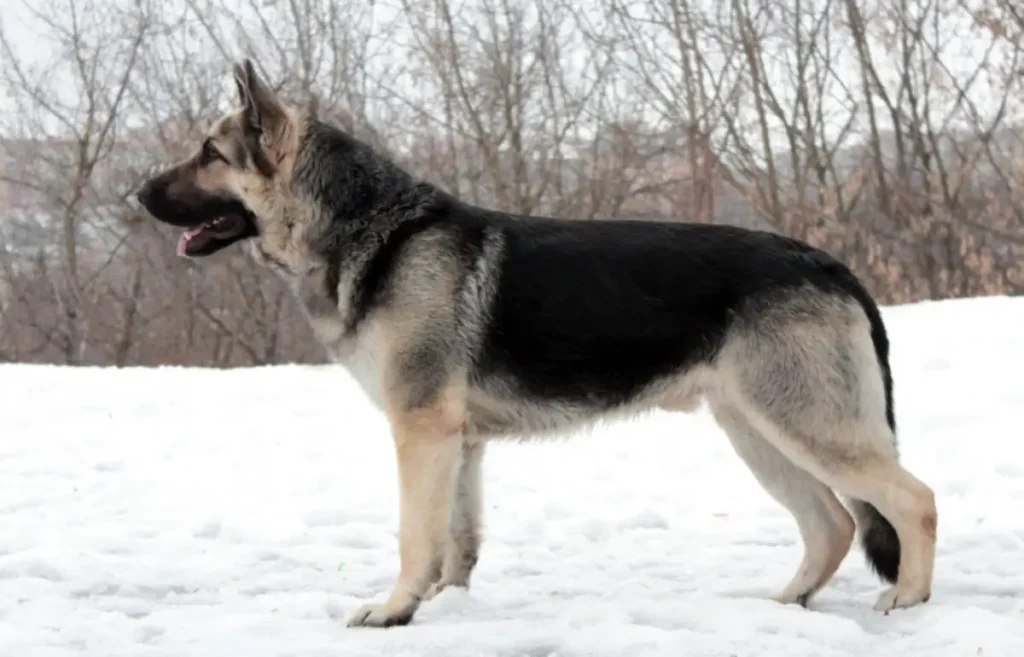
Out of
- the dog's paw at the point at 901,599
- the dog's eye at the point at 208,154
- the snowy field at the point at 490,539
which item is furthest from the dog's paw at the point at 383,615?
the dog's eye at the point at 208,154

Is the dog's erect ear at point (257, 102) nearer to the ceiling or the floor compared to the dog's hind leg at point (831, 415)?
nearer to the ceiling

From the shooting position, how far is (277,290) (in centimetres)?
2280

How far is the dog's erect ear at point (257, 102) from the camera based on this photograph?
13.1 ft

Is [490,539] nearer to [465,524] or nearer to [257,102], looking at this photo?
[465,524]

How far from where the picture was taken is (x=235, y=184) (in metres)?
4.06

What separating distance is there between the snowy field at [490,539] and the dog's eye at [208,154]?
5.99 feet

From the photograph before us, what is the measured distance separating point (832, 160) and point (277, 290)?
1281 centimetres

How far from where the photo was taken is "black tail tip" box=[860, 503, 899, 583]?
3.82 meters

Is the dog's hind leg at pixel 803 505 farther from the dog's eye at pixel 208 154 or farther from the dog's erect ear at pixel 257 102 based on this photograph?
the dog's eye at pixel 208 154

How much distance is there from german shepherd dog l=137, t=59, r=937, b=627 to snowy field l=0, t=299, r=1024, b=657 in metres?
0.41

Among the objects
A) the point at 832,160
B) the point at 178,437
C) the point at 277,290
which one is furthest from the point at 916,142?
the point at 178,437

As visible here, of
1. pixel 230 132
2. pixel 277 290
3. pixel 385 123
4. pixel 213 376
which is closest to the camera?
Result: pixel 230 132

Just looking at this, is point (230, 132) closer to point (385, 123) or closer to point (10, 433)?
point (10, 433)

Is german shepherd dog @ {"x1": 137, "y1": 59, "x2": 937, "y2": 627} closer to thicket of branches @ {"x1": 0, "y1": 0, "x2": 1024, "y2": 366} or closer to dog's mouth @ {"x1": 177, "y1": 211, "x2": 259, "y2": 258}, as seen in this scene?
dog's mouth @ {"x1": 177, "y1": 211, "x2": 259, "y2": 258}
